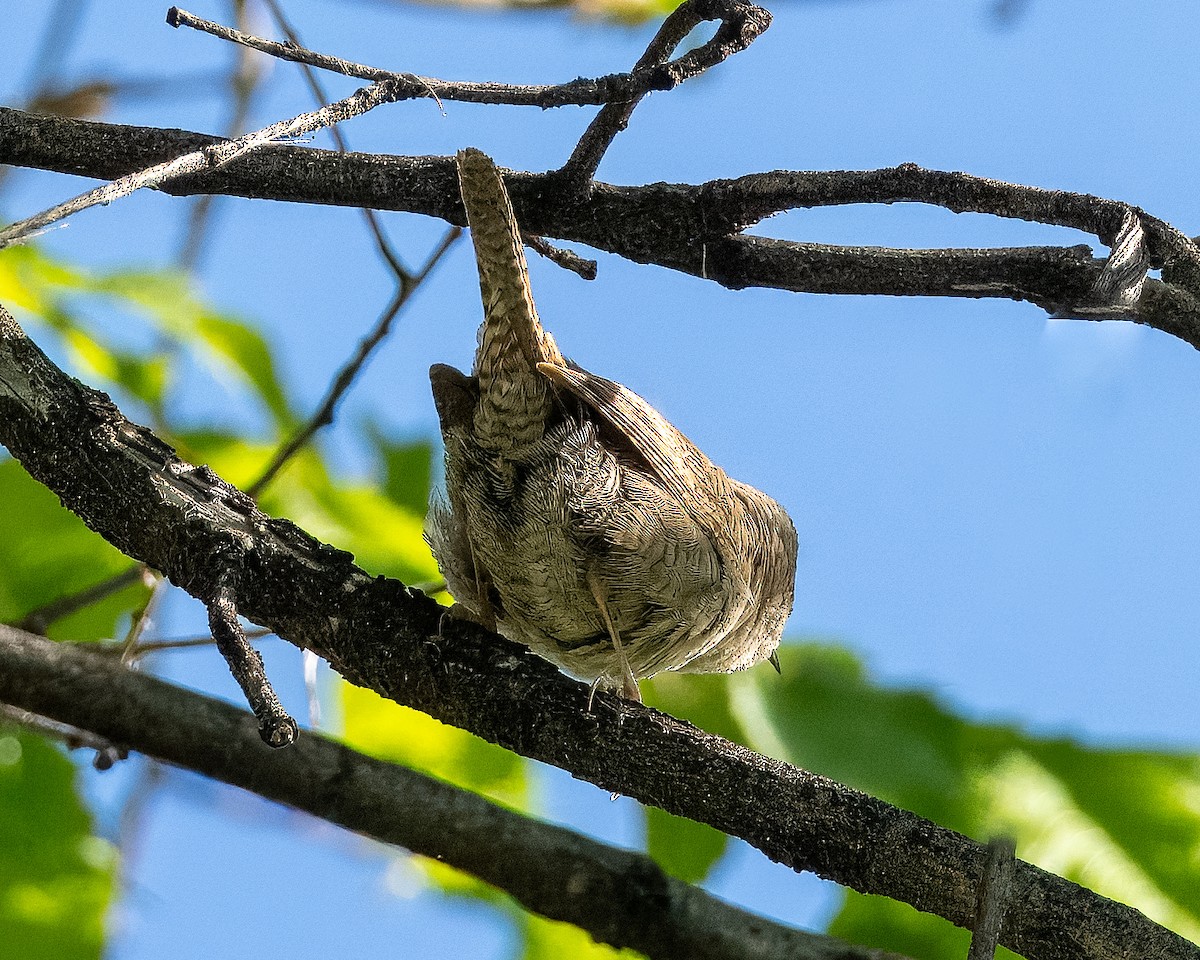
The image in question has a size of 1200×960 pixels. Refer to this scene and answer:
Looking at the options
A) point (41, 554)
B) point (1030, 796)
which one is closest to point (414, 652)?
point (41, 554)

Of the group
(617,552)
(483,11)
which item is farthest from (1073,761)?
(483,11)

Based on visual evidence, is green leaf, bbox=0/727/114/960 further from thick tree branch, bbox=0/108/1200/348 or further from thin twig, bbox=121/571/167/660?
thick tree branch, bbox=0/108/1200/348

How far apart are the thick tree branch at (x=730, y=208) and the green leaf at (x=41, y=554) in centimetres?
92

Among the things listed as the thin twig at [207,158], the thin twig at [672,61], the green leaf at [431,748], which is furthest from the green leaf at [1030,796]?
the thin twig at [207,158]

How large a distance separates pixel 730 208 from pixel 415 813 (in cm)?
150

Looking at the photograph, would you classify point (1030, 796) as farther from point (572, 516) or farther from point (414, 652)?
point (414, 652)

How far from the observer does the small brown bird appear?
2.91 meters

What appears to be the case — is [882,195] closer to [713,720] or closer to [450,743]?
[713,720]

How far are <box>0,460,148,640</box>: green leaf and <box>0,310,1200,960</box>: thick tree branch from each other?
698 mm

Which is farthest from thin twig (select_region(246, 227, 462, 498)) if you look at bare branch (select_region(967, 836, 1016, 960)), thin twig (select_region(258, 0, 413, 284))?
bare branch (select_region(967, 836, 1016, 960))

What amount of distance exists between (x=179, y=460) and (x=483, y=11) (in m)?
2.56

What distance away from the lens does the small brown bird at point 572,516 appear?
9.53 ft

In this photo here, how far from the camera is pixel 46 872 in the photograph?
2.50 m

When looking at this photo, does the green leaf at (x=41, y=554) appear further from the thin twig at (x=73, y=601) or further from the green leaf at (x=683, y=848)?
the green leaf at (x=683, y=848)
